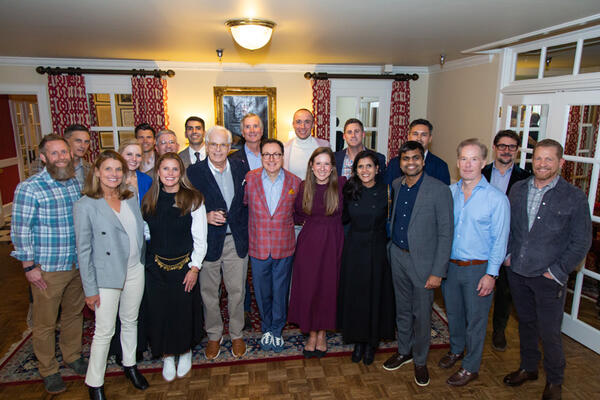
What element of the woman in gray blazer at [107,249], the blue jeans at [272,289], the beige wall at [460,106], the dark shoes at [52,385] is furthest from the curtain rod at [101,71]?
the dark shoes at [52,385]

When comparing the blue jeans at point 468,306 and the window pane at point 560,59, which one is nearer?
the blue jeans at point 468,306

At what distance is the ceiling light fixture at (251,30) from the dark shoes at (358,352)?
8.84 ft

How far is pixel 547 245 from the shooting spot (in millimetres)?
2383

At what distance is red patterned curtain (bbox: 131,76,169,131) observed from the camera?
18.9 ft

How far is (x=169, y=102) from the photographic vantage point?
6.05m

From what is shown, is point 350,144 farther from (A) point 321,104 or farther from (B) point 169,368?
(A) point 321,104

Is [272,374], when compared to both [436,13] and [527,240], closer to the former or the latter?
[527,240]

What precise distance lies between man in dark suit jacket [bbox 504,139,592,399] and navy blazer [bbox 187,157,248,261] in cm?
191

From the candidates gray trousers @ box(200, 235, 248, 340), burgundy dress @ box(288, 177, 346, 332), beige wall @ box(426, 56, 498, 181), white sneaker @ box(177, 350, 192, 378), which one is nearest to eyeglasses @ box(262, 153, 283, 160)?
burgundy dress @ box(288, 177, 346, 332)

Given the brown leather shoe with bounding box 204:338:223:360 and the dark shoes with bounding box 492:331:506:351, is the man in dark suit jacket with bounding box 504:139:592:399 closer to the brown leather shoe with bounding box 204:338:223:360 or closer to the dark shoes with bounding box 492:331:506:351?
the dark shoes with bounding box 492:331:506:351

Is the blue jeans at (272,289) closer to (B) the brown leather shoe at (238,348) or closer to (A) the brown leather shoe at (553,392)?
(B) the brown leather shoe at (238,348)

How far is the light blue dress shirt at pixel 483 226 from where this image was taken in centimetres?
239

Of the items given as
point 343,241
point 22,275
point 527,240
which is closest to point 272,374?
point 343,241

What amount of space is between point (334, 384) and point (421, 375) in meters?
0.63
